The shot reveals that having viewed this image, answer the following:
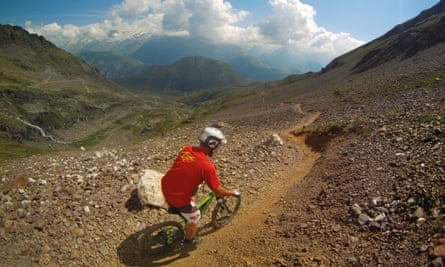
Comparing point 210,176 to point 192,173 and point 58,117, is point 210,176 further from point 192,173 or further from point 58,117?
point 58,117

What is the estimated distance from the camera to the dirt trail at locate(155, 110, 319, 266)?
24.5 ft

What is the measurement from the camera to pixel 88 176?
10883mm

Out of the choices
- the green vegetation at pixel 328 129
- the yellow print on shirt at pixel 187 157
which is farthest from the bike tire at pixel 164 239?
the green vegetation at pixel 328 129

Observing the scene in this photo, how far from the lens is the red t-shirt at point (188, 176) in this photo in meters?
7.07

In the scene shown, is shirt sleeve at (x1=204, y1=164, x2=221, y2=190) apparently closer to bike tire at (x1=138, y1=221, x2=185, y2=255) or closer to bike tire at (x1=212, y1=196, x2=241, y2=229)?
bike tire at (x1=212, y1=196, x2=241, y2=229)

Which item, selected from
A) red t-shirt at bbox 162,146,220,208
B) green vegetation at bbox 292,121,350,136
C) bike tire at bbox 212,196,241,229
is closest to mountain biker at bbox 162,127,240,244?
red t-shirt at bbox 162,146,220,208

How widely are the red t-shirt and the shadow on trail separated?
1.13m

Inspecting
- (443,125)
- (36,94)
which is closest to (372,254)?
(443,125)

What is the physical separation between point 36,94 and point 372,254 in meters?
185

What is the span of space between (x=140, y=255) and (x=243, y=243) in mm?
3043

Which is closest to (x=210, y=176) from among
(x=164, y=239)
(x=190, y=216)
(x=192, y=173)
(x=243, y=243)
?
(x=192, y=173)

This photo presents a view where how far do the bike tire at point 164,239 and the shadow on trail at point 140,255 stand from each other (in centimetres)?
11

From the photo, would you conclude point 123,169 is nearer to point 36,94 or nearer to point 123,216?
point 123,216

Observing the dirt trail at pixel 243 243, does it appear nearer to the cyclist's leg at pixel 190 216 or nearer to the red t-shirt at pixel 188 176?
the cyclist's leg at pixel 190 216
